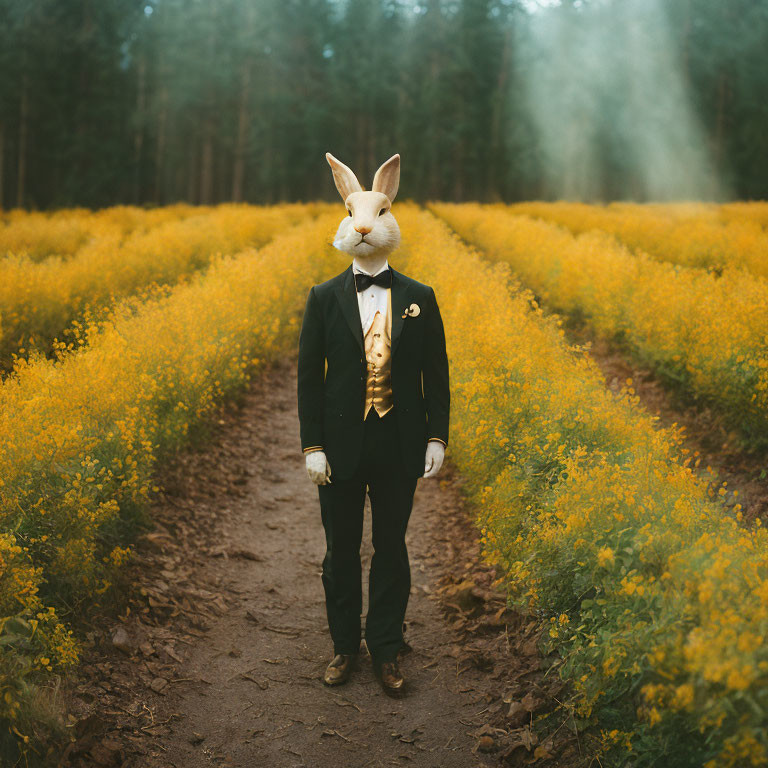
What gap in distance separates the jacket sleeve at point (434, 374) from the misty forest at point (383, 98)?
3568cm

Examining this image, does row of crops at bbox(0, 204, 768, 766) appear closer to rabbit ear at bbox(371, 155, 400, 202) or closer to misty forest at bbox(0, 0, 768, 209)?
rabbit ear at bbox(371, 155, 400, 202)

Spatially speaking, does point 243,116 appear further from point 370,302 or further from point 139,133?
point 370,302

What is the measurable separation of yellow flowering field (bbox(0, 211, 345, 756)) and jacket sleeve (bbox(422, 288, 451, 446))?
2.57ft

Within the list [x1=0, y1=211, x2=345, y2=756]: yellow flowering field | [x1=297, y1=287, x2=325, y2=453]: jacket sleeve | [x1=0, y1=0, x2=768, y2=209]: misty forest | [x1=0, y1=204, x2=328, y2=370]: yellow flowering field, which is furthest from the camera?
[x1=0, y1=0, x2=768, y2=209]: misty forest

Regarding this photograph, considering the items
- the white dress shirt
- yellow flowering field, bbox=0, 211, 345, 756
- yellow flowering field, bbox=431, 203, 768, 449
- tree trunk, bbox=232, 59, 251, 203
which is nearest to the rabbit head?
the white dress shirt

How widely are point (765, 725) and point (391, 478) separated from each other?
76.2 inches

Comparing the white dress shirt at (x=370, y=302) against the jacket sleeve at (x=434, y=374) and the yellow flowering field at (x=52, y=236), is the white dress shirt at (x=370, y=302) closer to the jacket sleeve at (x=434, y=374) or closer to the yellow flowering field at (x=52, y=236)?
the jacket sleeve at (x=434, y=374)

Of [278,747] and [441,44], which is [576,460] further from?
[441,44]

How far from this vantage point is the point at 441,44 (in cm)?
4347

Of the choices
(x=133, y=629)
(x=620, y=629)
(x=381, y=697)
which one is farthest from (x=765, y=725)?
(x=133, y=629)

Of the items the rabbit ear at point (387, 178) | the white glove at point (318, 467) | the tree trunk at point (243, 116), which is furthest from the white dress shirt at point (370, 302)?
the tree trunk at point (243, 116)

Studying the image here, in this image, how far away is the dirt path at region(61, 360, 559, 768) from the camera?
3256mm

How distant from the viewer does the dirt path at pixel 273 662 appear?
3256mm

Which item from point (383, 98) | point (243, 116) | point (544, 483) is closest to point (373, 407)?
point (544, 483)
